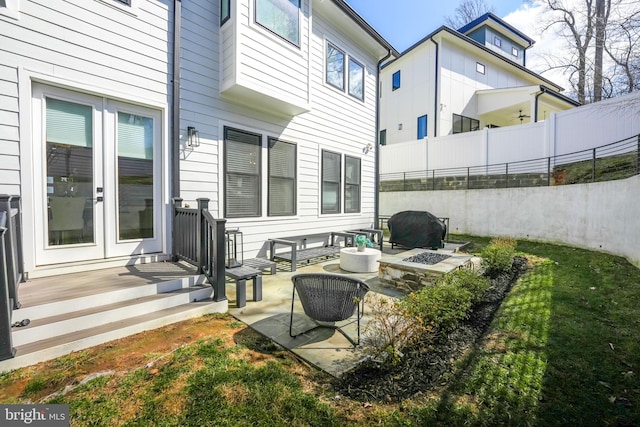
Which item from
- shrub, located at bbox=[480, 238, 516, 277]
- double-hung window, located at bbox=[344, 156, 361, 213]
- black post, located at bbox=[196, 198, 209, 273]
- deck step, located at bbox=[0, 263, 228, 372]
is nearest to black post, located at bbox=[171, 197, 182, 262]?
deck step, located at bbox=[0, 263, 228, 372]

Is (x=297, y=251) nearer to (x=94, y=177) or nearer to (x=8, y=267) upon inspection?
(x=94, y=177)

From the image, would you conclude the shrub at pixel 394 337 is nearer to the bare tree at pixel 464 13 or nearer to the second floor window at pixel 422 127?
the second floor window at pixel 422 127

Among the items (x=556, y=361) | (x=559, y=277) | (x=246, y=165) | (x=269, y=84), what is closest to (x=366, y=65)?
(x=269, y=84)

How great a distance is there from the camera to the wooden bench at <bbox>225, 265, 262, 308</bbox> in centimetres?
400

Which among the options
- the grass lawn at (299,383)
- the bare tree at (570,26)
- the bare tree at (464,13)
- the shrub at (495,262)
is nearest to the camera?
the grass lawn at (299,383)

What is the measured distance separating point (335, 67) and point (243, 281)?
646 centimetres

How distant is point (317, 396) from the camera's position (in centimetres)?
221

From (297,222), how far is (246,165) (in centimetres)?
192

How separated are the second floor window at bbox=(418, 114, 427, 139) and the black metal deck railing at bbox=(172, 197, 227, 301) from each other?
14.1 m

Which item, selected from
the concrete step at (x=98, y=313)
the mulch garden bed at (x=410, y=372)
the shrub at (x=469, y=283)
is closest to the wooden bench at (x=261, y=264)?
the concrete step at (x=98, y=313)

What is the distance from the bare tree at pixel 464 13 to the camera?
70.5 ft

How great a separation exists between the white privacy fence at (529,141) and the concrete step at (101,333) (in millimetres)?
11259

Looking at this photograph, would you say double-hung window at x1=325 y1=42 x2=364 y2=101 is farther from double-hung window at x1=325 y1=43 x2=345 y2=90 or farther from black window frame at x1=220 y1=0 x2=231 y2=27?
black window frame at x1=220 y1=0 x2=231 y2=27

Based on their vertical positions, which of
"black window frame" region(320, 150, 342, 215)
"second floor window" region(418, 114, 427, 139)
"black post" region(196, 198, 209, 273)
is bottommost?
"black post" region(196, 198, 209, 273)
